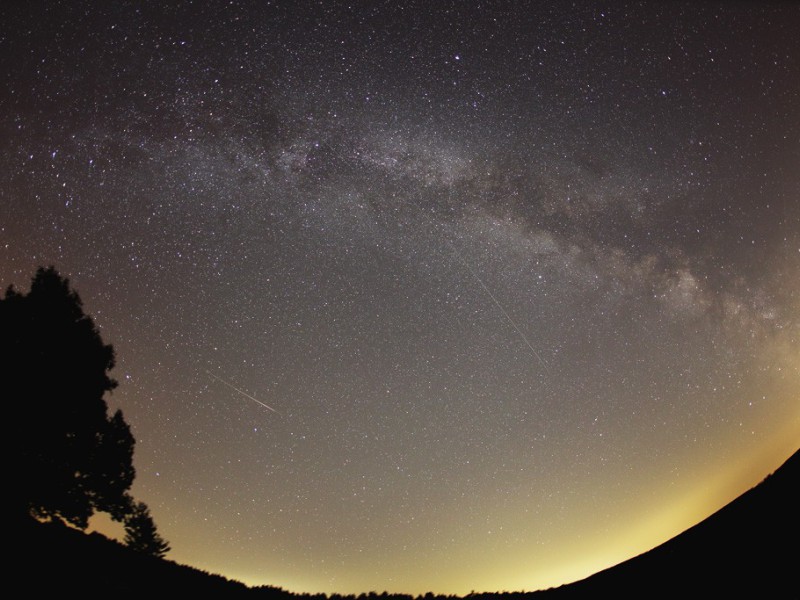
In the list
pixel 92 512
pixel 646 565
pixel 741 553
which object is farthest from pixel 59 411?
pixel 741 553

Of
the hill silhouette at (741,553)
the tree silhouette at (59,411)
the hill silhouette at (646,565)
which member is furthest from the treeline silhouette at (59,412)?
the hill silhouette at (741,553)

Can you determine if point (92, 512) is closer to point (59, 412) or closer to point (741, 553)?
point (59, 412)

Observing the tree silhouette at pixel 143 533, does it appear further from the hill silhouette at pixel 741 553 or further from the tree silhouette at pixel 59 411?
the hill silhouette at pixel 741 553

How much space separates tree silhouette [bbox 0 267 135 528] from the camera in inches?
490

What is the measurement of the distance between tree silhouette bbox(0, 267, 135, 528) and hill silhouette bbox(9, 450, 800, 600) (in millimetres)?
7180

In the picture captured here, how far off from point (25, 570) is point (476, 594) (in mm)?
7141

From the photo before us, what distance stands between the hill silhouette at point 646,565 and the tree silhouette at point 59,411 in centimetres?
718

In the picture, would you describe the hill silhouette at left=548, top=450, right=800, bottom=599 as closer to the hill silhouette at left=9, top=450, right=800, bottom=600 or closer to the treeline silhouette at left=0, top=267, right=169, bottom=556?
the hill silhouette at left=9, top=450, right=800, bottom=600

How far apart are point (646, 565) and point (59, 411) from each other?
15.1m

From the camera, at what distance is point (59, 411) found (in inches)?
522

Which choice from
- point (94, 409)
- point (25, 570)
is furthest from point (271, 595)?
point (94, 409)

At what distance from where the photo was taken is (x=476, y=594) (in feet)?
28.3

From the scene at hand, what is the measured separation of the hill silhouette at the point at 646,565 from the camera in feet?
11.5

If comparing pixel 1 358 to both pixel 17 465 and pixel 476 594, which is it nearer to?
pixel 17 465
